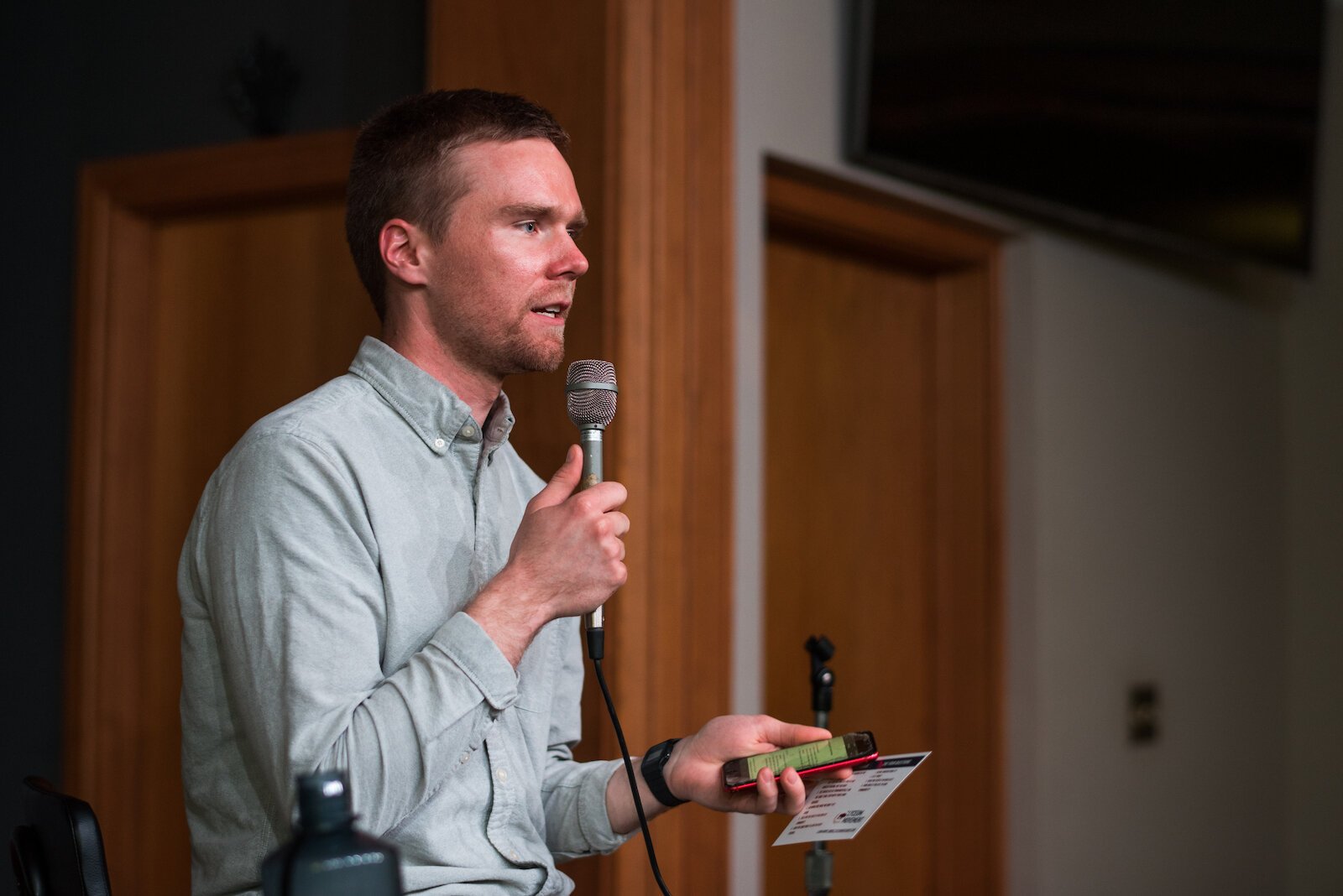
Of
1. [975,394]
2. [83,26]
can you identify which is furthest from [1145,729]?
[83,26]

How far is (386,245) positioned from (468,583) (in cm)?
37

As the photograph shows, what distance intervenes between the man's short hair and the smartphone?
0.63 m

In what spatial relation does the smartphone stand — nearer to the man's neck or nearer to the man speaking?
the man speaking

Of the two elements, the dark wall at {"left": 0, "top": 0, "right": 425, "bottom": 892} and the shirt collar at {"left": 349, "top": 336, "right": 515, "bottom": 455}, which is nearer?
the shirt collar at {"left": 349, "top": 336, "right": 515, "bottom": 455}

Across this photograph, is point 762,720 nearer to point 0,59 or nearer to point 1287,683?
point 0,59

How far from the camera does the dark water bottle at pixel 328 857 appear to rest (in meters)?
0.81

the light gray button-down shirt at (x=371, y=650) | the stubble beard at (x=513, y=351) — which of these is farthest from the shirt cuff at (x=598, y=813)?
the stubble beard at (x=513, y=351)

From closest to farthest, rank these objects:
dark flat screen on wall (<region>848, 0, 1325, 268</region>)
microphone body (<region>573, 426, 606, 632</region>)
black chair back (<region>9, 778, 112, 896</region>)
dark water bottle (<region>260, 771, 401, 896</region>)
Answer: dark water bottle (<region>260, 771, 401, 896</region>)
black chair back (<region>9, 778, 112, 896</region>)
microphone body (<region>573, 426, 606, 632</region>)
dark flat screen on wall (<region>848, 0, 1325, 268</region>)

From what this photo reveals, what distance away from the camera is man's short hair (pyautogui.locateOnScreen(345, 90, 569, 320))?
140 cm

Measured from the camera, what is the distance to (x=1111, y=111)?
3.50 meters

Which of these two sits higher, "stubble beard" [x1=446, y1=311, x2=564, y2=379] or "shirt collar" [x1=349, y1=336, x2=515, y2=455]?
"stubble beard" [x1=446, y1=311, x2=564, y2=379]

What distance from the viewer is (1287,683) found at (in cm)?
434

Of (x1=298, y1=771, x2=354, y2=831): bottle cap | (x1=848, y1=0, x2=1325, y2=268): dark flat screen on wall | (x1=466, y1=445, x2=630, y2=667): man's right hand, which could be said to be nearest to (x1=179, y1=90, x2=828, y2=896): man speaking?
(x1=466, y1=445, x2=630, y2=667): man's right hand

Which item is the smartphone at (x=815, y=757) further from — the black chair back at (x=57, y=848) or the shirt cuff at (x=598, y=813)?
the black chair back at (x=57, y=848)
